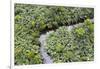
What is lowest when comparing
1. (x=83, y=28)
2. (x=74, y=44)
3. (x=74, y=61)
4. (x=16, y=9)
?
(x=74, y=61)

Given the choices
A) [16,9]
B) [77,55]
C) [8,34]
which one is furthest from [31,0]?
[77,55]

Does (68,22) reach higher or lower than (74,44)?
higher

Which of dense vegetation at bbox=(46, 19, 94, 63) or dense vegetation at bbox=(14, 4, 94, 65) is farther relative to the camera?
dense vegetation at bbox=(46, 19, 94, 63)

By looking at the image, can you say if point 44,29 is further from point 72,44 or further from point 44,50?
point 72,44

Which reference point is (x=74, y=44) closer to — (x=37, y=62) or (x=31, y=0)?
(x=37, y=62)

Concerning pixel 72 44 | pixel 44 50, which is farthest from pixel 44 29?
pixel 72 44

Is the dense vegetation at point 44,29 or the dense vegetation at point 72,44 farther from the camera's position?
the dense vegetation at point 72,44

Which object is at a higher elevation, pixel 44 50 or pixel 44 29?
pixel 44 29

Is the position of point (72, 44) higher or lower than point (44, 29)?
lower
